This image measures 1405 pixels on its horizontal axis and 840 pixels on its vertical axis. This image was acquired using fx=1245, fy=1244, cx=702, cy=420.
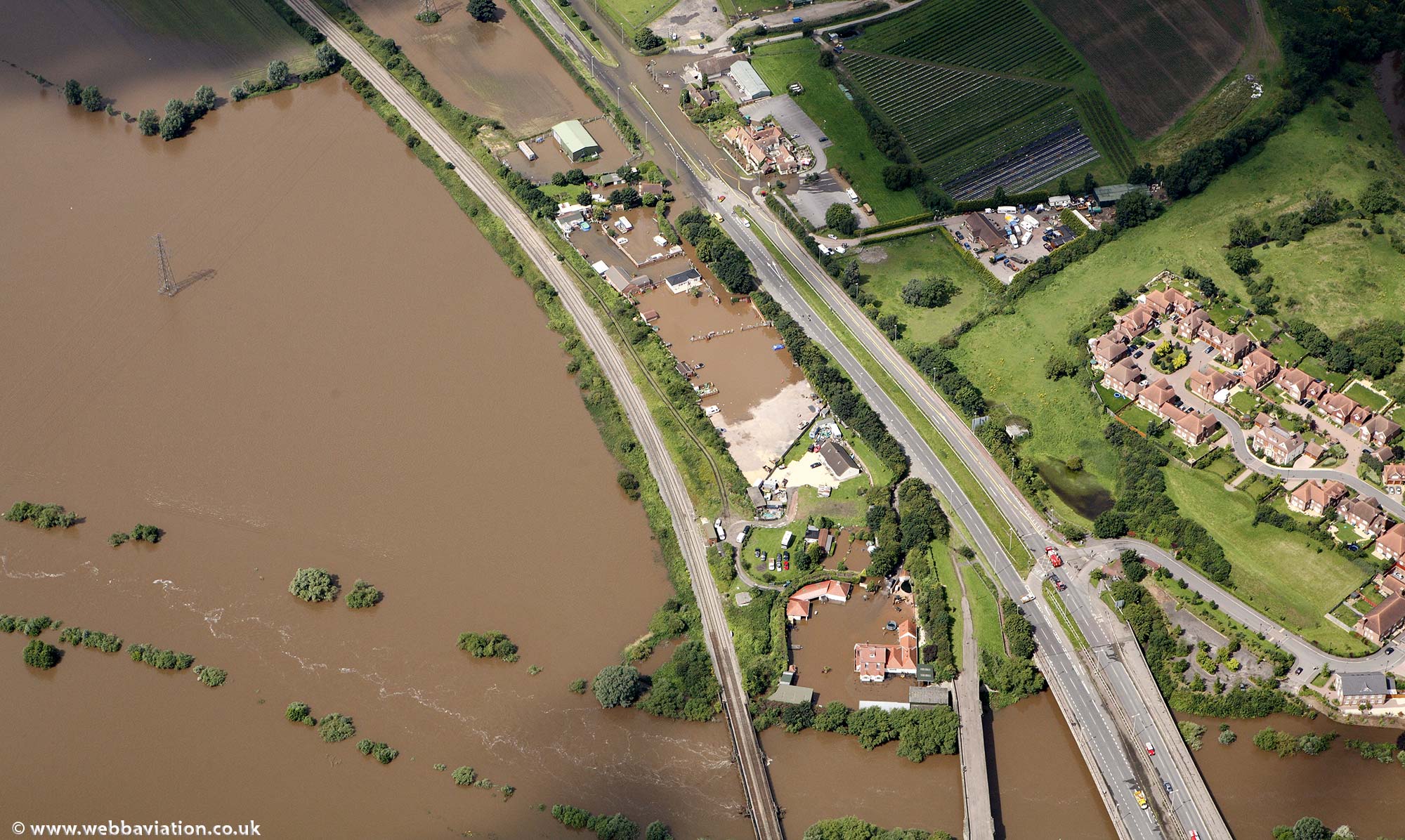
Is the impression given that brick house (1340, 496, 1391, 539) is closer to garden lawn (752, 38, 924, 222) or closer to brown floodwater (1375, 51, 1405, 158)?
garden lawn (752, 38, 924, 222)

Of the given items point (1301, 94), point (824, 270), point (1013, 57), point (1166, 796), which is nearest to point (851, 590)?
point (1166, 796)

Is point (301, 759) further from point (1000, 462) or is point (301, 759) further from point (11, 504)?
point (1000, 462)

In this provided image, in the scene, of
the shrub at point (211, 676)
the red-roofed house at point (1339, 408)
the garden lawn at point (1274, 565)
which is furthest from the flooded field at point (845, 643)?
the red-roofed house at point (1339, 408)

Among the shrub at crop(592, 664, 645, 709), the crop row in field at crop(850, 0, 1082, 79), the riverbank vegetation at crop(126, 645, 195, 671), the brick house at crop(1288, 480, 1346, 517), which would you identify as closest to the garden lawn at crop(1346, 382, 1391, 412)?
the brick house at crop(1288, 480, 1346, 517)

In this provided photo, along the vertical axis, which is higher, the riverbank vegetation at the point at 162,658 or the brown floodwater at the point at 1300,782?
the riverbank vegetation at the point at 162,658

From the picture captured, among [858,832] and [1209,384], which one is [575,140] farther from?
[858,832]

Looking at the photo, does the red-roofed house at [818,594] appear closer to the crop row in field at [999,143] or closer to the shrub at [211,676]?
the shrub at [211,676]
